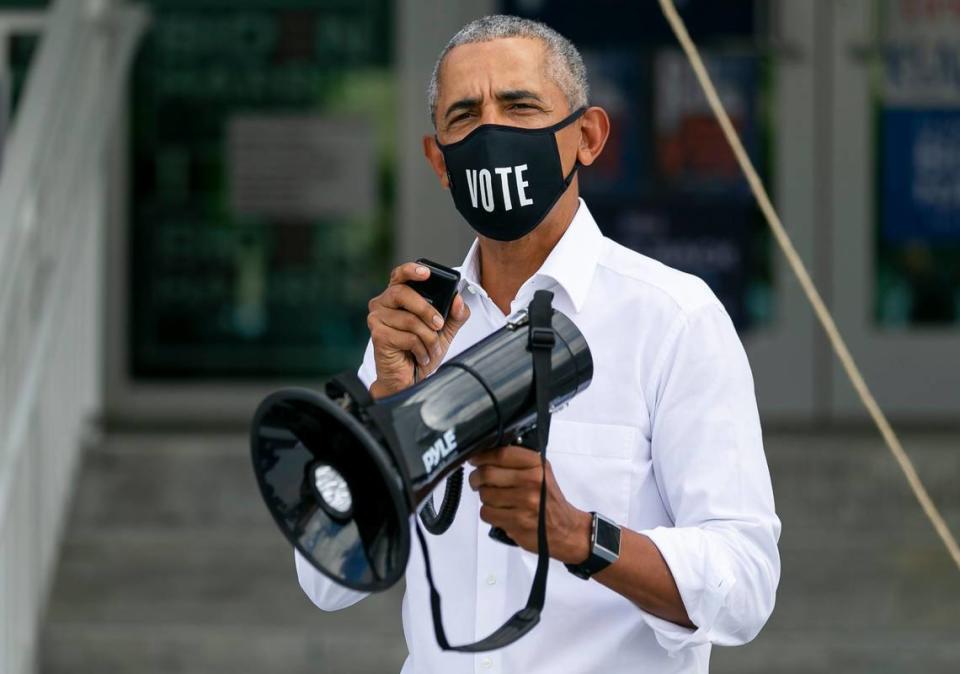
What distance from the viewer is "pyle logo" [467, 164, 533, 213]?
2203 millimetres

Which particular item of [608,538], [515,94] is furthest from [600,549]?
[515,94]

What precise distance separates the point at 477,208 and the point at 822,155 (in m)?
4.03

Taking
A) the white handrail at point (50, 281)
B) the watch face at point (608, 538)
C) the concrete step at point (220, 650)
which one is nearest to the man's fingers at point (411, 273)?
the watch face at point (608, 538)

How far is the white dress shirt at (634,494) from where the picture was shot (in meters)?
2.07

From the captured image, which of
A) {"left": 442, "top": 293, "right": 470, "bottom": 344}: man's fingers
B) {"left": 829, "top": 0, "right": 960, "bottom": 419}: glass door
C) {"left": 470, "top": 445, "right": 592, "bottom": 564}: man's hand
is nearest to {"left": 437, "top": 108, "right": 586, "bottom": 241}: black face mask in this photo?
{"left": 442, "top": 293, "right": 470, "bottom": 344}: man's fingers

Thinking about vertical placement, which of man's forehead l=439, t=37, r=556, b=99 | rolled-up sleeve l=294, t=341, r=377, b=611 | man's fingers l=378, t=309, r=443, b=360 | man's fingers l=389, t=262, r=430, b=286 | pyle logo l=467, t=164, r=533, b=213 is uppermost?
man's forehead l=439, t=37, r=556, b=99

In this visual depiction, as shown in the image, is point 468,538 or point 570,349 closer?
point 570,349

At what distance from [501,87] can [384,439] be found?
27.1 inches

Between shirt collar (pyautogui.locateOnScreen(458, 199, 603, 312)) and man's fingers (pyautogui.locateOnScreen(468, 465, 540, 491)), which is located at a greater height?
shirt collar (pyautogui.locateOnScreen(458, 199, 603, 312))

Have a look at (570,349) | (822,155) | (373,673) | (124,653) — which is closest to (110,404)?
(124,653)

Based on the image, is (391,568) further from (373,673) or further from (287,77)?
(287,77)

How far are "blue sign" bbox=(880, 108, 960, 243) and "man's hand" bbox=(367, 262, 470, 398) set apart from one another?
4238mm

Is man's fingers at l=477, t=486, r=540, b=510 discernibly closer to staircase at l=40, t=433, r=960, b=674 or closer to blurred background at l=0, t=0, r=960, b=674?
staircase at l=40, t=433, r=960, b=674

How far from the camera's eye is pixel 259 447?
1.88 m
